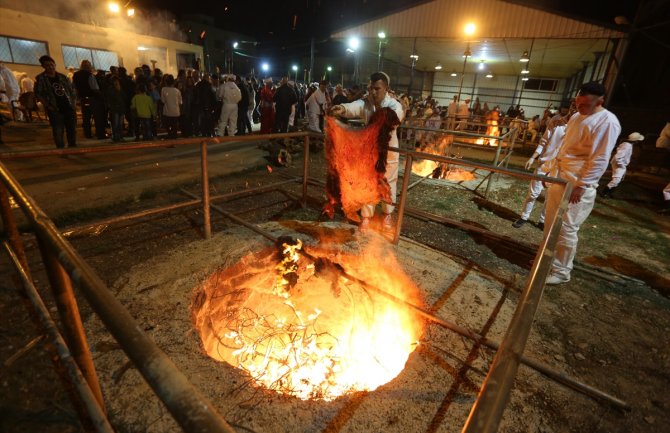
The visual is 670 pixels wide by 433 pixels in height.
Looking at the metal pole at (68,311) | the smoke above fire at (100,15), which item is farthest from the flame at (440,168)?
the smoke above fire at (100,15)

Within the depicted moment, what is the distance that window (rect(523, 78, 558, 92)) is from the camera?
2520 cm

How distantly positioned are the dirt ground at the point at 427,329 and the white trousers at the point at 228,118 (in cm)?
481

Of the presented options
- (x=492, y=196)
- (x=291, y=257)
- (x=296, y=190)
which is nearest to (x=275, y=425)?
(x=291, y=257)

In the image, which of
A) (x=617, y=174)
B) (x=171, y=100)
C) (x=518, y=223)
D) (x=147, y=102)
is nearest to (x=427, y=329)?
(x=518, y=223)

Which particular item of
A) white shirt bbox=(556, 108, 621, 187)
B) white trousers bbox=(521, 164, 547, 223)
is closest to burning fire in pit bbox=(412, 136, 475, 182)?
white trousers bbox=(521, 164, 547, 223)

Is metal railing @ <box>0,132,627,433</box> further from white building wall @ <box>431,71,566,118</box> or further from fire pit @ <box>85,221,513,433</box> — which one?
white building wall @ <box>431,71,566,118</box>

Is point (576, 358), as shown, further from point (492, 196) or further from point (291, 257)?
point (492, 196)

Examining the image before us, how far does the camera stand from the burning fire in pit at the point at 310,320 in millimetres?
2738

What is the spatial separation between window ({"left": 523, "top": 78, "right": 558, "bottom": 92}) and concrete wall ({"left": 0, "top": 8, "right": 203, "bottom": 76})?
81.5ft

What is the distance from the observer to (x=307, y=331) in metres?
3.27

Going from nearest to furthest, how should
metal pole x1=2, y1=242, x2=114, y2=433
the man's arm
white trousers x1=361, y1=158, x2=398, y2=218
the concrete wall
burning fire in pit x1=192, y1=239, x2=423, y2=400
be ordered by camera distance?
metal pole x1=2, y1=242, x2=114, y2=433, burning fire in pit x1=192, y1=239, x2=423, y2=400, the man's arm, white trousers x1=361, y1=158, x2=398, y2=218, the concrete wall

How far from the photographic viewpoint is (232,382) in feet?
7.26

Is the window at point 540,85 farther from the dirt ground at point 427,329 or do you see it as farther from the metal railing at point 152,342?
the metal railing at point 152,342

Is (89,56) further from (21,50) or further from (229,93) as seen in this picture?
(229,93)
